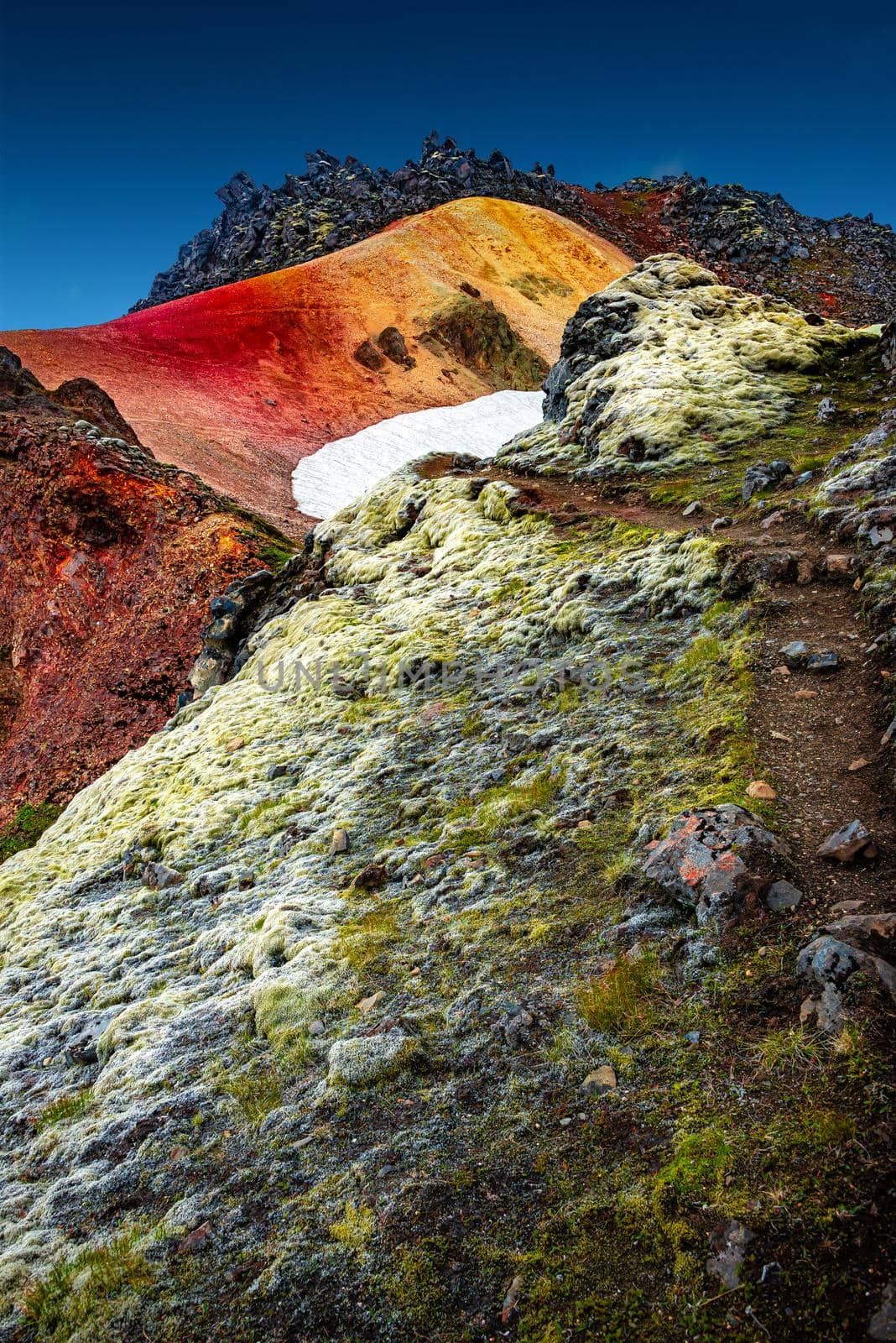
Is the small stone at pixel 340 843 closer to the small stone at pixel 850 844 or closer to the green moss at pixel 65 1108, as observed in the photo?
the green moss at pixel 65 1108

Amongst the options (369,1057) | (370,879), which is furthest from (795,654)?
(369,1057)

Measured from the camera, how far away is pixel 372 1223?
216 inches

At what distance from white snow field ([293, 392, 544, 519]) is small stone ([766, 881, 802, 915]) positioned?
3767 cm

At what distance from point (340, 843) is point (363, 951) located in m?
2.56

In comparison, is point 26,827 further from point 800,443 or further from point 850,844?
point 800,443

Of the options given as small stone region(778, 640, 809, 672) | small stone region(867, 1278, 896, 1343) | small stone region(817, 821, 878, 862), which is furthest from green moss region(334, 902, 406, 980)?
small stone region(778, 640, 809, 672)

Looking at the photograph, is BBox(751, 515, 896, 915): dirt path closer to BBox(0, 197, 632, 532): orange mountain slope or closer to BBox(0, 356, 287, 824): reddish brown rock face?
BBox(0, 356, 287, 824): reddish brown rock face

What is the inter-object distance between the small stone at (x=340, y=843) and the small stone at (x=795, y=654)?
6.55 m

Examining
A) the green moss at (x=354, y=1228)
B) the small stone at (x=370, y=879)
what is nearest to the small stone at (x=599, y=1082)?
the green moss at (x=354, y=1228)

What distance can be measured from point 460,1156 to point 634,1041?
5.35 ft

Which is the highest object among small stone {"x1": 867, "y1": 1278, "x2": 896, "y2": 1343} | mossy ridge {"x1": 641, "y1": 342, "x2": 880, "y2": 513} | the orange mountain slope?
the orange mountain slope

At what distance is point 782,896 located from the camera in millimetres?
6555

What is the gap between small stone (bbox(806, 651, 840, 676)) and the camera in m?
9.63

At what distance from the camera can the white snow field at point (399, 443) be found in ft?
149
